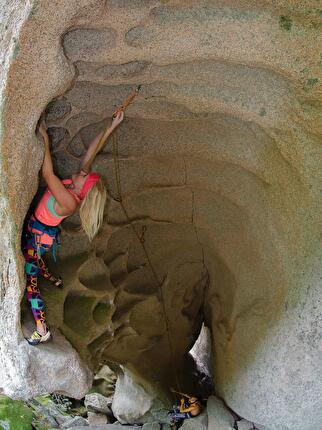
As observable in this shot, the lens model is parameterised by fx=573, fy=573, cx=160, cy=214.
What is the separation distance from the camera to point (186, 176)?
2643 millimetres

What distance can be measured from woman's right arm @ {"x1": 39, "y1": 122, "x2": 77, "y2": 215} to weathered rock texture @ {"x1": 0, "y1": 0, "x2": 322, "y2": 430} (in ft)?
0.50

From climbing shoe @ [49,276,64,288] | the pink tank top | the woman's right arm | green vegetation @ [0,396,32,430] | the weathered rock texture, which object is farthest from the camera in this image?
green vegetation @ [0,396,32,430]

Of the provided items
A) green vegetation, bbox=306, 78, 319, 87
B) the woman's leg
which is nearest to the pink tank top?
the woman's leg

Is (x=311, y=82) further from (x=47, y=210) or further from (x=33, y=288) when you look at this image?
(x=33, y=288)

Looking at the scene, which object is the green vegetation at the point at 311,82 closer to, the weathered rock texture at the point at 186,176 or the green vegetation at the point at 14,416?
the weathered rock texture at the point at 186,176

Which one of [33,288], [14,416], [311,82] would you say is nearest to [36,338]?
[33,288]

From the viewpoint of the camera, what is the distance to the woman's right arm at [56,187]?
1.96 metres

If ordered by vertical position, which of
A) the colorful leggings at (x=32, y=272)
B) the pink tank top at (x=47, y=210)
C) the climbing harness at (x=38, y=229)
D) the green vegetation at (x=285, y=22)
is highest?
the green vegetation at (x=285, y=22)

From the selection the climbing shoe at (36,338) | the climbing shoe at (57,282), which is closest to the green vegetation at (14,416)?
the climbing shoe at (57,282)

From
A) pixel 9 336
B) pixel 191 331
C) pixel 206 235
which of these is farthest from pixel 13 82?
pixel 191 331

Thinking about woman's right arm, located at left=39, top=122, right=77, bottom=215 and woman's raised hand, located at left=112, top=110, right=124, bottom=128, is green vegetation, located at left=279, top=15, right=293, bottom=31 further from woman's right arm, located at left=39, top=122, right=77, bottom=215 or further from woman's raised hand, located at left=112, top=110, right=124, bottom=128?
woman's right arm, located at left=39, top=122, right=77, bottom=215

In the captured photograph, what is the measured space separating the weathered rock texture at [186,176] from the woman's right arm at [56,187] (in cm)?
15

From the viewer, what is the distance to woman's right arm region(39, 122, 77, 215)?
1963mm

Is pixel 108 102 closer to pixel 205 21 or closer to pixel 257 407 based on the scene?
pixel 205 21
